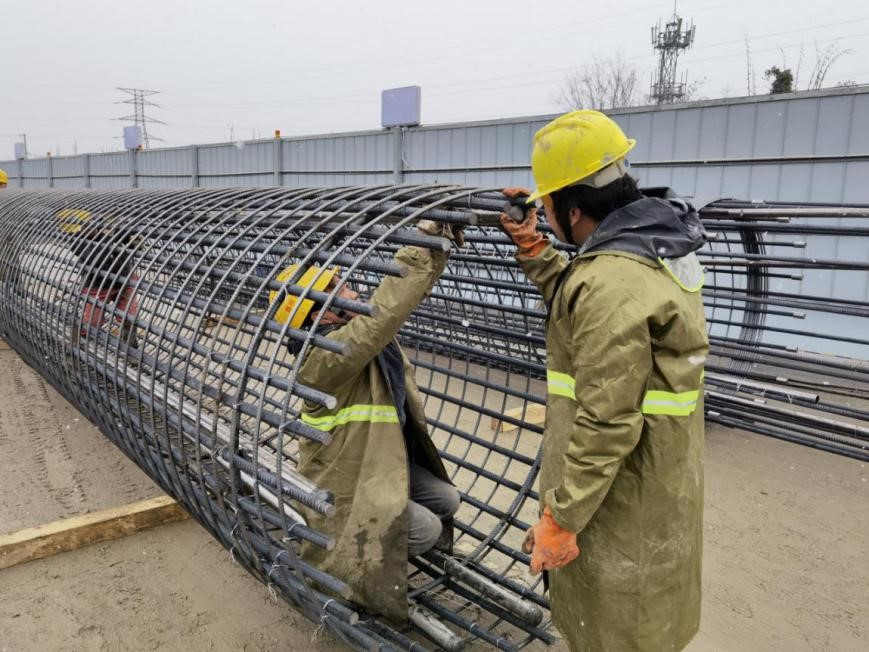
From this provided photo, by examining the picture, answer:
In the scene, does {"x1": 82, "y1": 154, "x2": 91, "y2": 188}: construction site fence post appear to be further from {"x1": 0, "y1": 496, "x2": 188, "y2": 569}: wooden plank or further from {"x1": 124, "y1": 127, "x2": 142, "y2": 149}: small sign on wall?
{"x1": 0, "y1": 496, "x2": 188, "y2": 569}: wooden plank

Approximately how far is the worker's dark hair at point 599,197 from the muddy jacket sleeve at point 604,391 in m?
0.27

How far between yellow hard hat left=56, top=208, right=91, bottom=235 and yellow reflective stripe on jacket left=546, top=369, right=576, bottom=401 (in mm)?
3888

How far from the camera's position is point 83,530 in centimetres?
343

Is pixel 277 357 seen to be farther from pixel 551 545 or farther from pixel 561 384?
pixel 551 545

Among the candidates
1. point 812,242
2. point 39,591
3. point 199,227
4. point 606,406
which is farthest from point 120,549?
point 812,242

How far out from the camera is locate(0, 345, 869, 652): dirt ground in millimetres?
2863

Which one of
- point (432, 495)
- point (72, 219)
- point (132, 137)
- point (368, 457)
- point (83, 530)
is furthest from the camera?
point (132, 137)

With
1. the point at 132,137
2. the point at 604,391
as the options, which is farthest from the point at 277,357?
the point at 132,137

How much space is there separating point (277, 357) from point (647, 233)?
8.86 feet

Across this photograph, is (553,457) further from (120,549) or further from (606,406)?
(120,549)

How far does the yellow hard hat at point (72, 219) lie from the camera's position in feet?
15.2

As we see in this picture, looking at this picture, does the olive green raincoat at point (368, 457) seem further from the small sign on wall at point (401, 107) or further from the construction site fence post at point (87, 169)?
the construction site fence post at point (87, 169)

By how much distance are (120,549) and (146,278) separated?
141 cm

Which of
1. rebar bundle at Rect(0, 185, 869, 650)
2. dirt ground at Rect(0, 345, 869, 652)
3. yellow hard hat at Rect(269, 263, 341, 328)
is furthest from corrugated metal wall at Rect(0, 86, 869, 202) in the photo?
yellow hard hat at Rect(269, 263, 341, 328)
